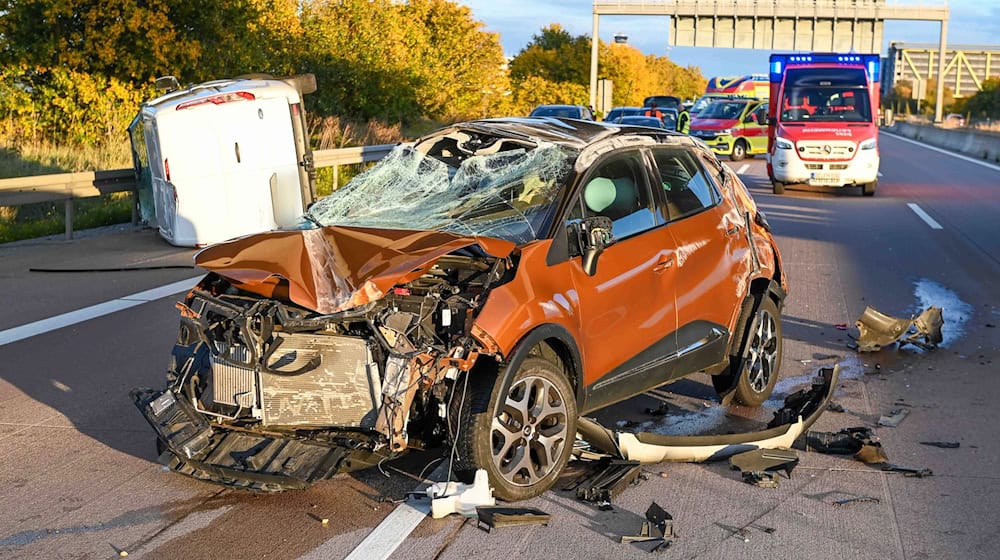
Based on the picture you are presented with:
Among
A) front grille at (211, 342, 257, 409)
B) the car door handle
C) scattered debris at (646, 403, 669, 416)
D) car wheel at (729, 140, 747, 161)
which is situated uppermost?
the car door handle

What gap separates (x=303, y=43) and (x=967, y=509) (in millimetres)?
27715

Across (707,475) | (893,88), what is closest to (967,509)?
(707,475)

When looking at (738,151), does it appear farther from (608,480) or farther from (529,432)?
(529,432)

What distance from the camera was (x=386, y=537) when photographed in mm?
5043

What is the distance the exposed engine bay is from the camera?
5211 millimetres

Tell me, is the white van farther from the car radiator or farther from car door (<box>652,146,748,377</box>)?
the car radiator

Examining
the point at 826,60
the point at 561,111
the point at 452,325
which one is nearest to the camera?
the point at 452,325

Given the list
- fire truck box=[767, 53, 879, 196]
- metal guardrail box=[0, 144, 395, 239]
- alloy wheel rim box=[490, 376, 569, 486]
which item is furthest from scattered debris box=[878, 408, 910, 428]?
fire truck box=[767, 53, 879, 196]

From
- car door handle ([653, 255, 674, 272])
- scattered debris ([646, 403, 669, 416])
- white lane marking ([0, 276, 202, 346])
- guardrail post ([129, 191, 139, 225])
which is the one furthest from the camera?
guardrail post ([129, 191, 139, 225])

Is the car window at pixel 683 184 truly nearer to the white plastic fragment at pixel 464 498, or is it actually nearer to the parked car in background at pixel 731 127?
the white plastic fragment at pixel 464 498

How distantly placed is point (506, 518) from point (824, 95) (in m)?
21.6

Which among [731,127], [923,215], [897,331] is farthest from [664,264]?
[731,127]

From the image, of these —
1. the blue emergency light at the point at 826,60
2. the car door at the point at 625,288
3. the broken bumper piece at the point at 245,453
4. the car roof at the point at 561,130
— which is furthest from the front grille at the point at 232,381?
the blue emergency light at the point at 826,60

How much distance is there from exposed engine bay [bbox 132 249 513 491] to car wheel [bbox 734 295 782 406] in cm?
236
